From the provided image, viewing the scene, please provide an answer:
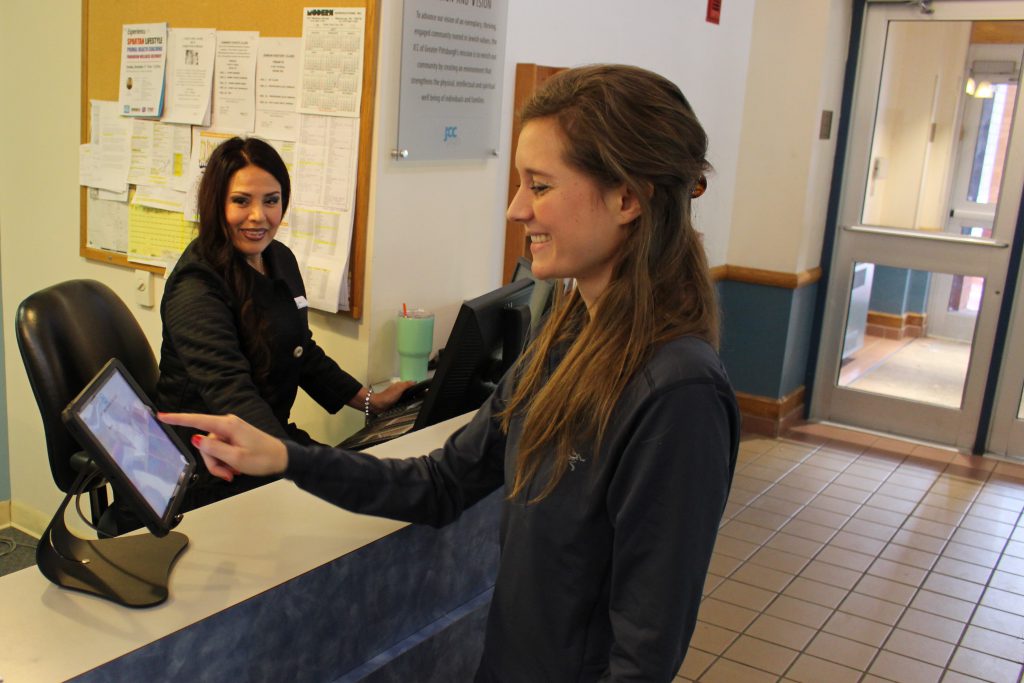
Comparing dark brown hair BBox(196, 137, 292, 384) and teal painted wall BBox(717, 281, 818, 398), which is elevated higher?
dark brown hair BBox(196, 137, 292, 384)

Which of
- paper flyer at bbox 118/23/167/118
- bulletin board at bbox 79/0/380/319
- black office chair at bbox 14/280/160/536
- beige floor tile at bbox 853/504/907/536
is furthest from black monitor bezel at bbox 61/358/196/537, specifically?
beige floor tile at bbox 853/504/907/536

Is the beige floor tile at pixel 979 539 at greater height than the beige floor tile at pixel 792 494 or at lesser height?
greater

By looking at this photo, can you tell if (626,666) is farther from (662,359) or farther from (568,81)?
(568,81)

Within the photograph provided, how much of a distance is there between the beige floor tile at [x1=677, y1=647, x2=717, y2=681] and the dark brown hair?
161cm

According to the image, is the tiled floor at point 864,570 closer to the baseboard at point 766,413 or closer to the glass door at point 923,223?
the baseboard at point 766,413

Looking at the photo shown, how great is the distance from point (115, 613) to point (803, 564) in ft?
10.2

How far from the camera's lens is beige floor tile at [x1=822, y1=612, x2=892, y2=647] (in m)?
Answer: 3.29

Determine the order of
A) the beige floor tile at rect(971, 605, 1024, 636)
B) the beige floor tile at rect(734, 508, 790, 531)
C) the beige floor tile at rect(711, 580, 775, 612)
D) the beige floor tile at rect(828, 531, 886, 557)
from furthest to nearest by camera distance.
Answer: the beige floor tile at rect(734, 508, 790, 531), the beige floor tile at rect(828, 531, 886, 557), the beige floor tile at rect(711, 580, 775, 612), the beige floor tile at rect(971, 605, 1024, 636)

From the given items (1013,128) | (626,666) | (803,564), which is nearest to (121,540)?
(626,666)

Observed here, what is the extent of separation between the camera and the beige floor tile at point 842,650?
3145 mm

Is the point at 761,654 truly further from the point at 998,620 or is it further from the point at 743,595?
the point at 998,620

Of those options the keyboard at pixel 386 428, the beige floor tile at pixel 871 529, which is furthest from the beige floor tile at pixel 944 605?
the keyboard at pixel 386 428

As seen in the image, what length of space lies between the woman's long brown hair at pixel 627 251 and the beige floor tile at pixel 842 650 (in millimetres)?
2264

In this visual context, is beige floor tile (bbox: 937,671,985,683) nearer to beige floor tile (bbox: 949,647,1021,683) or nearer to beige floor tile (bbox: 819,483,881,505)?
beige floor tile (bbox: 949,647,1021,683)
